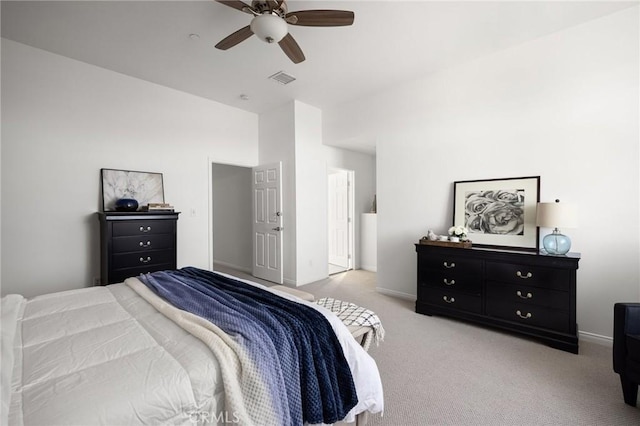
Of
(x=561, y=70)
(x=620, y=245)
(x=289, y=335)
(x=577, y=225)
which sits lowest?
(x=289, y=335)

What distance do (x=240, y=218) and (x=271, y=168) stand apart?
1.55m

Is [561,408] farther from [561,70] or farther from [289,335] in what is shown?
[561,70]

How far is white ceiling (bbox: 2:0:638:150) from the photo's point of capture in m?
2.48

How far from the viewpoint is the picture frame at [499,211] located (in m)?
2.96

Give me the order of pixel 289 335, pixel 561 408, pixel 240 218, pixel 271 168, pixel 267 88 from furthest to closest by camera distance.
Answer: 1. pixel 240 218
2. pixel 271 168
3. pixel 267 88
4. pixel 561 408
5. pixel 289 335

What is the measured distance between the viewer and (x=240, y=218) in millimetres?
5812

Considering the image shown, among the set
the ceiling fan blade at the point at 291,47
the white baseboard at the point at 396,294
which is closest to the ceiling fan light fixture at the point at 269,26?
the ceiling fan blade at the point at 291,47

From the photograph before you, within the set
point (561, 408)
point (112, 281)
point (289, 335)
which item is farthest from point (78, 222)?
point (561, 408)

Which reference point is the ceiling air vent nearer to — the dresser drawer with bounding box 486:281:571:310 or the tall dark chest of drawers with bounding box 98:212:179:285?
the tall dark chest of drawers with bounding box 98:212:179:285

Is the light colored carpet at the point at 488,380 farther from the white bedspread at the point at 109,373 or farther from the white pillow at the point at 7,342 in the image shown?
the white pillow at the point at 7,342

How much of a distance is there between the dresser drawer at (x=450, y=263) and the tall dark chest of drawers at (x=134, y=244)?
10.1 feet

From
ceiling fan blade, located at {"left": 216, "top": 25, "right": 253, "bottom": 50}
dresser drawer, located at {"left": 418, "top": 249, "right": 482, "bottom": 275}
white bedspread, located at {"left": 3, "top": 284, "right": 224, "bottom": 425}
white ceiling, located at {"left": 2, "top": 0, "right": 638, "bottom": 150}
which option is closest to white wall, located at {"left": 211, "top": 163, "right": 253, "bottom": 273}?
white ceiling, located at {"left": 2, "top": 0, "right": 638, "bottom": 150}

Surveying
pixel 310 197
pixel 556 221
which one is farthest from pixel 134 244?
pixel 556 221

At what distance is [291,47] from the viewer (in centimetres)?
244
